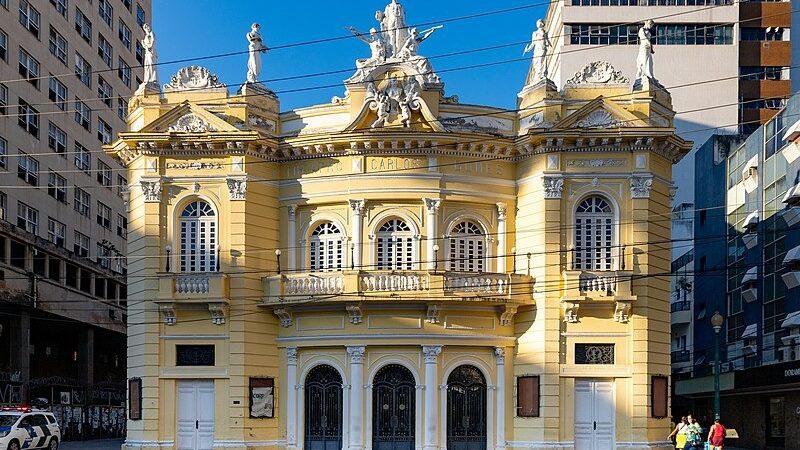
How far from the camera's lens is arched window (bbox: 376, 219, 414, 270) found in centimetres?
4378

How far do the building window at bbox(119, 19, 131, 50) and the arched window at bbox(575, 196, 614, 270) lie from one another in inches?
1877

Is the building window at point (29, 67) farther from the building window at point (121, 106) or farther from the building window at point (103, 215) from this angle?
the building window at point (121, 106)

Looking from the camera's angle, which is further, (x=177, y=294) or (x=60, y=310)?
(x=60, y=310)

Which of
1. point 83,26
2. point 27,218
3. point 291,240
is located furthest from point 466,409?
point 83,26

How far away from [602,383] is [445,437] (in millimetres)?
5432

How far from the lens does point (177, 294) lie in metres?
43.7

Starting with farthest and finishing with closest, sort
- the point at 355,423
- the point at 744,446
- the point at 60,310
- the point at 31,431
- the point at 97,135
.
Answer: the point at 97,135 → the point at 60,310 → the point at 744,446 → the point at 31,431 → the point at 355,423

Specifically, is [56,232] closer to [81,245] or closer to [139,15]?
[81,245]

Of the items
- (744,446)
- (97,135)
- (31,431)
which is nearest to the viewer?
(31,431)

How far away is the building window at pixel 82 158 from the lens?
243 feet

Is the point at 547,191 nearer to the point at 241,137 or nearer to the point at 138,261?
the point at 241,137

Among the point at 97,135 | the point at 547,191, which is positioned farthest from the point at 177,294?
the point at 97,135

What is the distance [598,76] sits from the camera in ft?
146

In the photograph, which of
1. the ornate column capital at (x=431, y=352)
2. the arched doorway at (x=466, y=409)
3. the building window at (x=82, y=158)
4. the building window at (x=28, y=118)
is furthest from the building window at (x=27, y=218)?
the arched doorway at (x=466, y=409)
